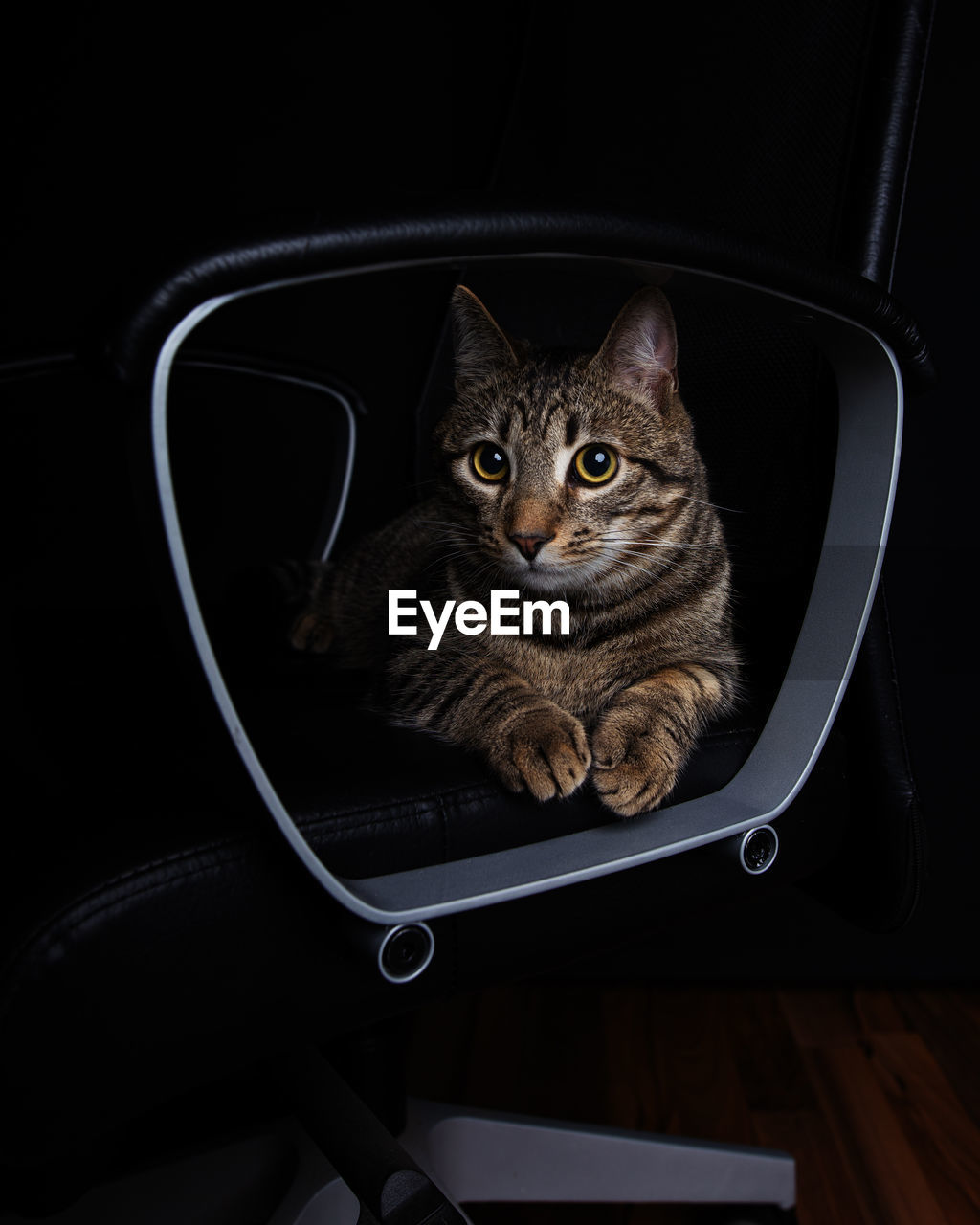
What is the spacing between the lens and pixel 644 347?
80 centimetres

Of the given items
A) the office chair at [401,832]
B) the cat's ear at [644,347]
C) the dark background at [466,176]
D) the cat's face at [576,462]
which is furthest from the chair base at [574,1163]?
the cat's ear at [644,347]

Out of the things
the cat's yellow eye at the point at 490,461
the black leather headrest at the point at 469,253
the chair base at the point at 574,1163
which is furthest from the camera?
the chair base at the point at 574,1163

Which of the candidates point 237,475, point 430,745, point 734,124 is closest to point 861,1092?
point 430,745

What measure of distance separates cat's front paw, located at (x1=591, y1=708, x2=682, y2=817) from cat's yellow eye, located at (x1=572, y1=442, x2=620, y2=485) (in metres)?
0.21

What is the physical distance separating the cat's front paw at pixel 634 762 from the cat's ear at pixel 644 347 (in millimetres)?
322

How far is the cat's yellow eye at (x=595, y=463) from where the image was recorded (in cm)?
76

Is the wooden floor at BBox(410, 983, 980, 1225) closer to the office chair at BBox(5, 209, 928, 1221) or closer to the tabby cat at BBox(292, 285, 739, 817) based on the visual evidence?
the office chair at BBox(5, 209, 928, 1221)

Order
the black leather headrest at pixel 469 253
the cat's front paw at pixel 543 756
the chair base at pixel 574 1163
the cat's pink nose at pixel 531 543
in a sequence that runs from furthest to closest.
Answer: the chair base at pixel 574 1163
the cat's pink nose at pixel 531 543
the cat's front paw at pixel 543 756
the black leather headrest at pixel 469 253

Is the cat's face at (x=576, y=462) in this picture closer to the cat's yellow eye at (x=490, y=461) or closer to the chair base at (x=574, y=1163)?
the cat's yellow eye at (x=490, y=461)

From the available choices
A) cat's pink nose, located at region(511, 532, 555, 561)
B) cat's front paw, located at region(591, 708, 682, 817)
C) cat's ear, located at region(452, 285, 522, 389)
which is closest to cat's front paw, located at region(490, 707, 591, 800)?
cat's front paw, located at region(591, 708, 682, 817)

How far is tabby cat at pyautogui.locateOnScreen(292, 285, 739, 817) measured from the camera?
2.35ft

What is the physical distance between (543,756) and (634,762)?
7cm

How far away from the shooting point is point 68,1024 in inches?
15.7

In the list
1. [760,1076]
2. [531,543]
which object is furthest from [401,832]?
[760,1076]
